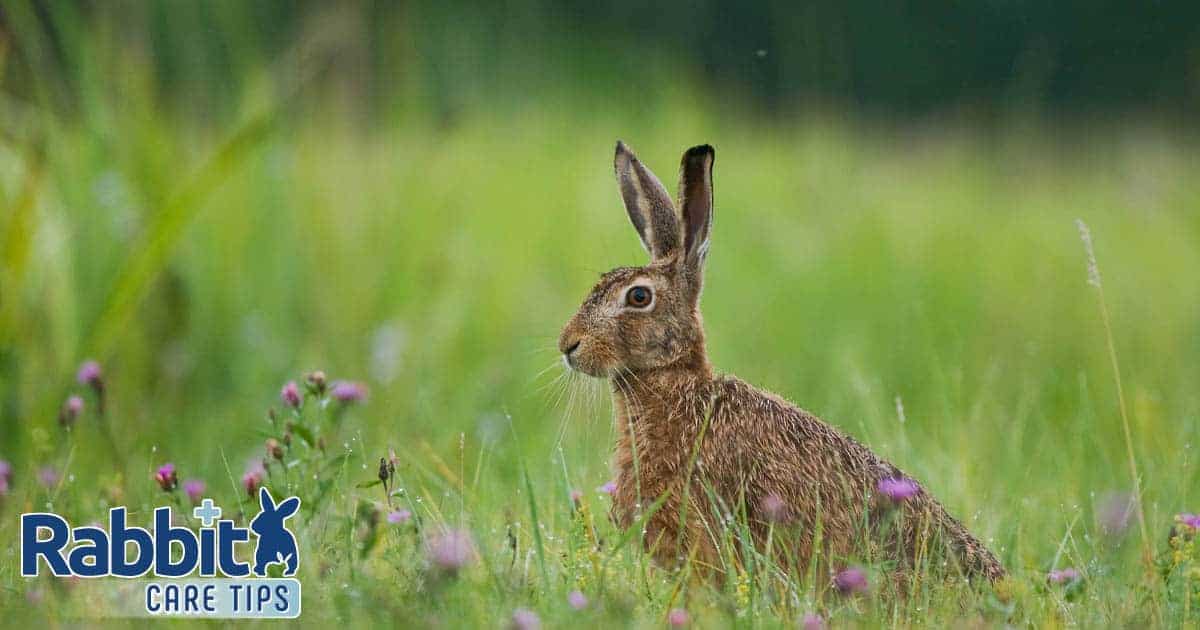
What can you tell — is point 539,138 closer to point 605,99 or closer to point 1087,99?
point 605,99

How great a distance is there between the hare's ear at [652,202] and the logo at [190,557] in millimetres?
1020

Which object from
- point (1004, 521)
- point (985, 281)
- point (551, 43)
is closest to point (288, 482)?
point (1004, 521)

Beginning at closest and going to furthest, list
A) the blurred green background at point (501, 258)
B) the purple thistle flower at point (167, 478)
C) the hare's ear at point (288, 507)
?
the hare's ear at point (288, 507) < the purple thistle flower at point (167, 478) < the blurred green background at point (501, 258)

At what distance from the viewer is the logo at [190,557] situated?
8.73ft

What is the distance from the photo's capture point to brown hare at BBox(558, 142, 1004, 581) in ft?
9.59

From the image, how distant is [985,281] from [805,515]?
436 centimetres

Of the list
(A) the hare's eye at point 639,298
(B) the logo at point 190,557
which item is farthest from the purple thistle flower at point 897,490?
(B) the logo at point 190,557

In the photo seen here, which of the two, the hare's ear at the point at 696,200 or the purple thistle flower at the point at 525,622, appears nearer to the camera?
the purple thistle flower at the point at 525,622

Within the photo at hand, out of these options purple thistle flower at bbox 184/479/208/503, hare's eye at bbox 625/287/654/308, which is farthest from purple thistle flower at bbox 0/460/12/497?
hare's eye at bbox 625/287/654/308

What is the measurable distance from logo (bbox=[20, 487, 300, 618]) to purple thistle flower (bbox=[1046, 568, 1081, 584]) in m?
1.50

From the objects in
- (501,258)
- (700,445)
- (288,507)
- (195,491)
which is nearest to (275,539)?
(288,507)

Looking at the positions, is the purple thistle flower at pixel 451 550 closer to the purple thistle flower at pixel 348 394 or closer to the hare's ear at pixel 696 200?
the purple thistle flower at pixel 348 394

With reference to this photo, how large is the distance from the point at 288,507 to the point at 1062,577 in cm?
159

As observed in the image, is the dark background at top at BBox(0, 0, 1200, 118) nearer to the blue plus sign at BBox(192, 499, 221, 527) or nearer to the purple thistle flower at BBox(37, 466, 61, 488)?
the purple thistle flower at BBox(37, 466, 61, 488)
